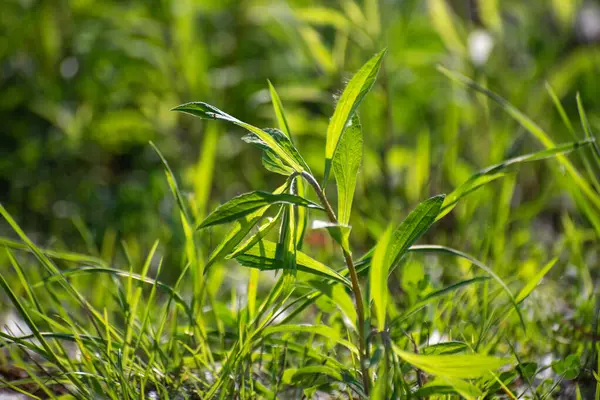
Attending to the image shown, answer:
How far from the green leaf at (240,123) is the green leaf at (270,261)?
0.11 meters

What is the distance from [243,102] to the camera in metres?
2.79

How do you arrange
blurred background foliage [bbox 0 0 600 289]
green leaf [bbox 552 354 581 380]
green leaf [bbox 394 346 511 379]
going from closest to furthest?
green leaf [bbox 394 346 511 379] < green leaf [bbox 552 354 581 380] < blurred background foliage [bbox 0 0 600 289]

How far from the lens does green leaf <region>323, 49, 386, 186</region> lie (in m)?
0.91

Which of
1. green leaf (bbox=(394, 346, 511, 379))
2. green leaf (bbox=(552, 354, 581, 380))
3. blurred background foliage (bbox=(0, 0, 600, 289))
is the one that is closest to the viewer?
A: green leaf (bbox=(394, 346, 511, 379))

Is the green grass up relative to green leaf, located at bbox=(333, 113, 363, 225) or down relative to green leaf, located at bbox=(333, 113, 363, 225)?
down

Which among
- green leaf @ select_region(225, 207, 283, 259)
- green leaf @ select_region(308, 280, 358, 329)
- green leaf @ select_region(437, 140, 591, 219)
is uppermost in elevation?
green leaf @ select_region(437, 140, 591, 219)

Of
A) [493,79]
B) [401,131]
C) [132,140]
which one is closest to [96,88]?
[132,140]

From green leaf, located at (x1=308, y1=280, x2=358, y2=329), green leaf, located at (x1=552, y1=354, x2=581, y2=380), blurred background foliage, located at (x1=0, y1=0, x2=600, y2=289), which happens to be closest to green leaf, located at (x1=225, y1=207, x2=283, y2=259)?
green leaf, located at (x1=308, y1=280, x2=358, y2=329)

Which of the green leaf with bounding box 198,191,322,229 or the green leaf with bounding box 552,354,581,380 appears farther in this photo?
the green leaf with bounding box 552,354,581,380

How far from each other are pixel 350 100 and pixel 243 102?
1.91 meters

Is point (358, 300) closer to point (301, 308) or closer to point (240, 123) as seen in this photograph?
point (301, 308)

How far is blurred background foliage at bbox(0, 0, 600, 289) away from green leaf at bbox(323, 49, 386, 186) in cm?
79

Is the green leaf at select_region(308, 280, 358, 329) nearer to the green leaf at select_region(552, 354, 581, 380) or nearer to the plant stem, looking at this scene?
the plant stem

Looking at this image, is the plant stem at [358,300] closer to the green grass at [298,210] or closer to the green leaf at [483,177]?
the green grass at [298,210]
